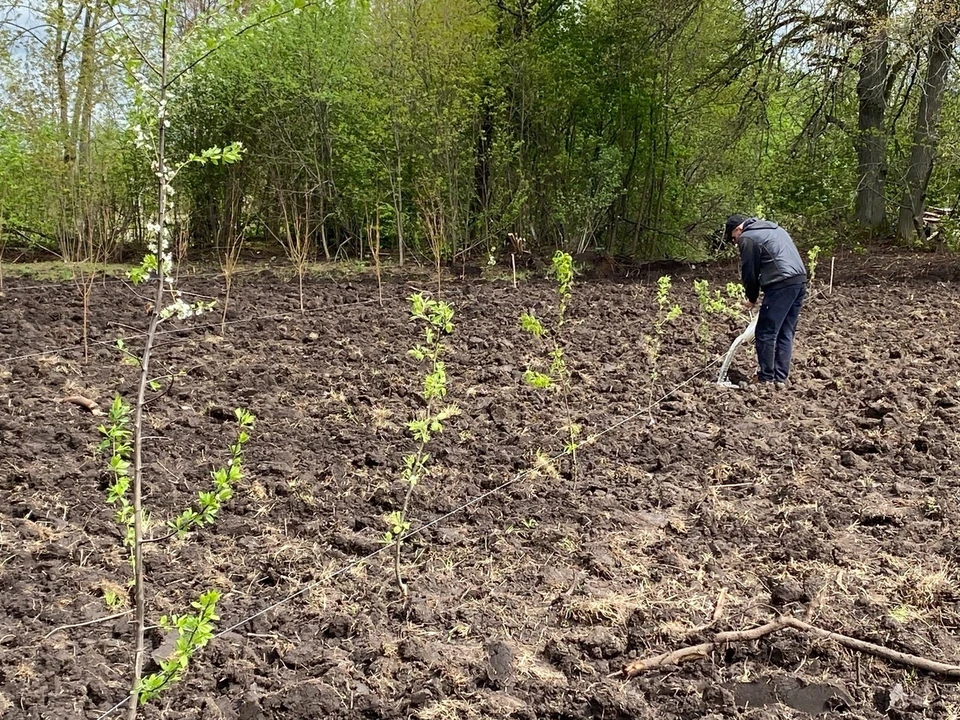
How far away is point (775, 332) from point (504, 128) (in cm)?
719

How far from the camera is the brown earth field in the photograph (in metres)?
2.34

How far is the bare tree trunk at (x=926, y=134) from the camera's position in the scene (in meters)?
9.64

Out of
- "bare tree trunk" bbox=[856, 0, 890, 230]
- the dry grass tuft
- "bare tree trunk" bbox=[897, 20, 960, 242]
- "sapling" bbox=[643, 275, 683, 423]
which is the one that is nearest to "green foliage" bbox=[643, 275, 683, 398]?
"sapling" bbox=[643, 275, 683, 423]

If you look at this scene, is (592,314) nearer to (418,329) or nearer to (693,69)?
(418,329)

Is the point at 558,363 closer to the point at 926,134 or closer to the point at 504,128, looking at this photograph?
the point at 504,128

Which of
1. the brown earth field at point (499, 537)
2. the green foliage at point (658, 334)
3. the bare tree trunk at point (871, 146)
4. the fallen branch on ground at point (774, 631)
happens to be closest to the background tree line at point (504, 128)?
the bare tree trunk at point (871, 146)

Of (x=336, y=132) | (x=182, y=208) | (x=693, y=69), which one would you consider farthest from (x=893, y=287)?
(x=182, y=208)

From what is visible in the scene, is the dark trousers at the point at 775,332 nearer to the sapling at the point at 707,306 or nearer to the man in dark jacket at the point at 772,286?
the man in dark jacket at the point at 772,286

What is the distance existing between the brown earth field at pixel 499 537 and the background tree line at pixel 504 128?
575 cm

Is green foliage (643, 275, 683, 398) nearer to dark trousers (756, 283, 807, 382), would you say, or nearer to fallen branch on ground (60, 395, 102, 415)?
dark trousers (756, 283, 807, 382)

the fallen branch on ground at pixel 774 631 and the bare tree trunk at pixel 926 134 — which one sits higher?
the bare tree trunk at pixel 926 134

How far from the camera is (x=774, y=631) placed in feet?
8.36

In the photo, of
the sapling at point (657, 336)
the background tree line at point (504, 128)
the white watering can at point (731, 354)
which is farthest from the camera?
the background tree line at point (504, 128)

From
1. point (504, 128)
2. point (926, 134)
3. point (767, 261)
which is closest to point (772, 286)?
point (767, 261)
